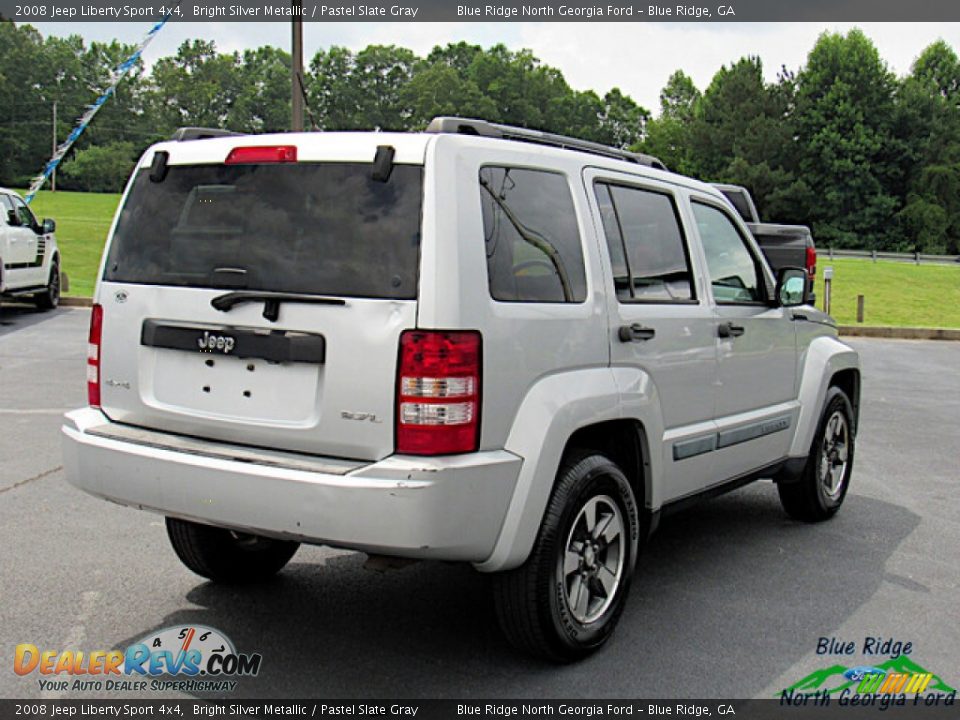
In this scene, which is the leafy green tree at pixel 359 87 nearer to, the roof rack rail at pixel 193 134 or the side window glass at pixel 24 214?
the side window glass at pixel 24 214

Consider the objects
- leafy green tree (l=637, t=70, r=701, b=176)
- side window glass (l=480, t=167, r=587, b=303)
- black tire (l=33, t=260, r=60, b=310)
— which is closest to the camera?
side window glass (l=480, t=167, r=587, b=303)

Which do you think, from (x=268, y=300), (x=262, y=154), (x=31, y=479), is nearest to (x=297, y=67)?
(x=31, y=479)

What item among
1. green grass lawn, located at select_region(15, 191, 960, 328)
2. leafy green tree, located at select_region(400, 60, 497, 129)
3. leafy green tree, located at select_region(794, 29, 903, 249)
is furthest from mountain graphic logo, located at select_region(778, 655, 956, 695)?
leafy green tree, located at select_region(400, 60, 497, 129)

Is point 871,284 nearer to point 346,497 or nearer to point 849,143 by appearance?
point 346,497

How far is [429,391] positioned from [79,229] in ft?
142

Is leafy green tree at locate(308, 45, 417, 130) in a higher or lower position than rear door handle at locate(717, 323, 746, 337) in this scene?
higher

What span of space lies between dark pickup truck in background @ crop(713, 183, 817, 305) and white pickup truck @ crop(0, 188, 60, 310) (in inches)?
430

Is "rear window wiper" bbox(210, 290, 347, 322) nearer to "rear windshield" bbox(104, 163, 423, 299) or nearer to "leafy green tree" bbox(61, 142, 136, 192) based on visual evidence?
"rear windshield" bbox(104, 163, 423, 299)

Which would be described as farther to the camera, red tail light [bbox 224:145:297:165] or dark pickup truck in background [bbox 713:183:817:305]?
dark pickup truck in background [bbox 713:183:817:305]

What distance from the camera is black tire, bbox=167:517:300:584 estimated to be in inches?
177

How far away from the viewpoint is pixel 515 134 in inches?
159

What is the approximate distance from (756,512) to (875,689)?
265 cm

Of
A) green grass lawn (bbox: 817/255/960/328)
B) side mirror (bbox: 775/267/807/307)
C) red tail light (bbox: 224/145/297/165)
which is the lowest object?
green grass lawn (bbox: 817/255/960/328)

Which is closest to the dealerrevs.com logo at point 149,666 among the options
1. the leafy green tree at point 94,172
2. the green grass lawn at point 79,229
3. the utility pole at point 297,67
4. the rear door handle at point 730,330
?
the rear door handle at point 730,330
